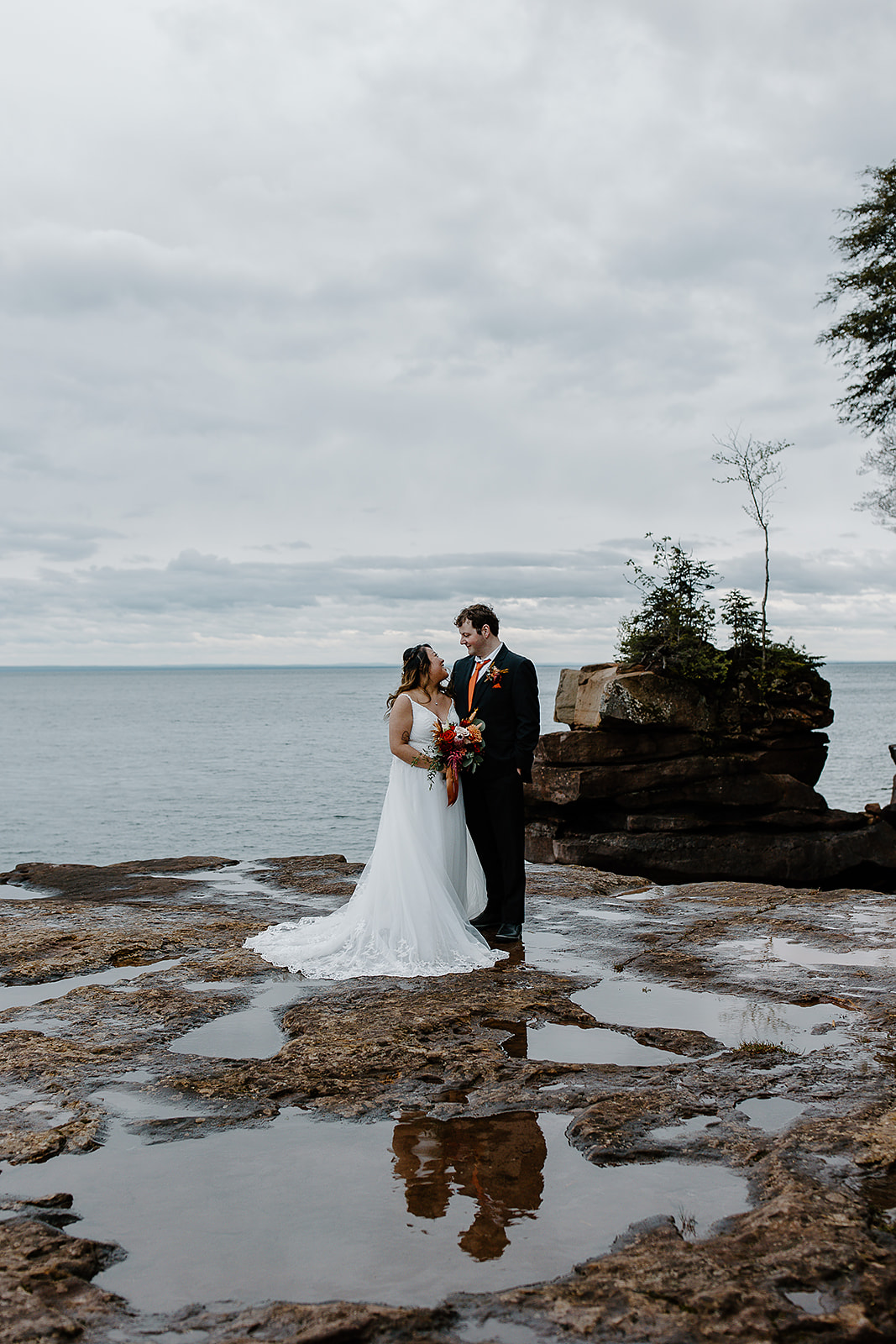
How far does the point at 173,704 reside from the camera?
13362cm

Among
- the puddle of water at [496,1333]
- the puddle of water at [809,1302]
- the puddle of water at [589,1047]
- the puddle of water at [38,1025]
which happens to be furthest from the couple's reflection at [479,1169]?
the puddle of water at [38,1025]

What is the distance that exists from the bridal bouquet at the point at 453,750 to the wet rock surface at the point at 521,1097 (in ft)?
5.62

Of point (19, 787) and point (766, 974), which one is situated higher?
point (766, 974)

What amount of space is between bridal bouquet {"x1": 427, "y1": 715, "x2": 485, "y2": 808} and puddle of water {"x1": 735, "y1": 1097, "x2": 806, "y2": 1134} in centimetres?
→ 406

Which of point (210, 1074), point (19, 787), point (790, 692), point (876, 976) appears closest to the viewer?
point (210, 1074)

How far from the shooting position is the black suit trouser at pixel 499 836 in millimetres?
8695

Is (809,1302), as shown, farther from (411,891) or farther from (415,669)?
(415,669)

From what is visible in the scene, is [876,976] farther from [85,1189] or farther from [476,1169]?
[85,1189]

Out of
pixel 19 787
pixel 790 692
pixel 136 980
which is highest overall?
pixel 790 692

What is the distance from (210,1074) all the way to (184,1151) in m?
0.95

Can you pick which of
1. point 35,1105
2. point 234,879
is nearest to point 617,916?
point 234,879

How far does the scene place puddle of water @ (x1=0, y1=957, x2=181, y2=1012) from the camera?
6.79m

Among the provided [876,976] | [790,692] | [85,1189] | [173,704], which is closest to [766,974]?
[876,976]

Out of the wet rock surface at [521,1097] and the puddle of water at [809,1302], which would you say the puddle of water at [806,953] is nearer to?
the wet rock surface at [521,1097]
